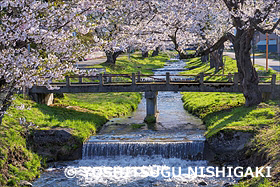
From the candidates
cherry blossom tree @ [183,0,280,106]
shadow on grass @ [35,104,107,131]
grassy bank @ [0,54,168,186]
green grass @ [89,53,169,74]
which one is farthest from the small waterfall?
green grass @ [89,53,169,74]

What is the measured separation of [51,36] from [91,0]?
2002 millimetres

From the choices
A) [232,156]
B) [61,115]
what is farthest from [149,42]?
[232,156]

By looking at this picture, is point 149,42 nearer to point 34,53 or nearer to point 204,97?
point 204,97

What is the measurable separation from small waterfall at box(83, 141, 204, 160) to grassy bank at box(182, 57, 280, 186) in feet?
4.75

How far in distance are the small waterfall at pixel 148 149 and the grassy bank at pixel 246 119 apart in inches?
57.1

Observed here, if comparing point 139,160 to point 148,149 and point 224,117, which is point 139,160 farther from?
point 224,117

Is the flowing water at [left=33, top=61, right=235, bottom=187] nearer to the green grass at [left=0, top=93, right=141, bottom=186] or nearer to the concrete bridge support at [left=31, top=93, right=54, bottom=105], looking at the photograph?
the green grass at [left=0, top=93, right=141, bottom=186]

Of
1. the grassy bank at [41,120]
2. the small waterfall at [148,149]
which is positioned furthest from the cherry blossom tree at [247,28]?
the grassy bank at [41,120]

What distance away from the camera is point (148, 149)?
23.6 metres

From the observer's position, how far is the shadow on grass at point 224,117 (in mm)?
25297

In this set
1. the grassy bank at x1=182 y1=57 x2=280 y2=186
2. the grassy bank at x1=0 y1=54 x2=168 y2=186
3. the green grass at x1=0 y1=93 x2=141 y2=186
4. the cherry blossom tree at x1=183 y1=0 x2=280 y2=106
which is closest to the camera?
the grassy bank at x1=182 y1=57 x2=280 y2=186

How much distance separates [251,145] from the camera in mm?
21625

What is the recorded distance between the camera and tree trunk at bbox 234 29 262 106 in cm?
2709

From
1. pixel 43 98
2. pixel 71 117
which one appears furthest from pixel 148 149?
pixel 43 98
